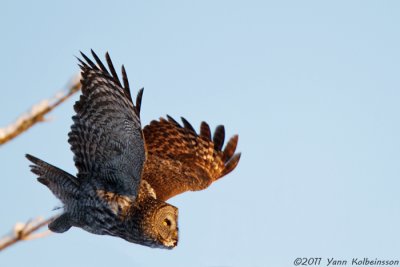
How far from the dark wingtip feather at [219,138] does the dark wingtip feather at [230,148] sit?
155 millimetres

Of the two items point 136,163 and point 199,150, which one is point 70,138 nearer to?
point 136,163

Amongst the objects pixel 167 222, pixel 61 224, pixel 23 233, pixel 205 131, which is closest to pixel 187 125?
pixel 205 131

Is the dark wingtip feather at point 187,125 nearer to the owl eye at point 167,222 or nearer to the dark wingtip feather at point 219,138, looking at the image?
the dark wingtip feather at point 219,138

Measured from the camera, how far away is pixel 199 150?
10117 mm

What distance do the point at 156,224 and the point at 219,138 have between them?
8.88 ft

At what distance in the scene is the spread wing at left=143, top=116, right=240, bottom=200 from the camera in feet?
30.9

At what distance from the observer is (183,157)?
9938 millimetres

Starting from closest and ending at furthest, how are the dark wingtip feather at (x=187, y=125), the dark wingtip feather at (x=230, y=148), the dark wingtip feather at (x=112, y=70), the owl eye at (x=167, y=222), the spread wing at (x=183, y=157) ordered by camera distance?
the dark wingtip feather at (x=112, y=70) < the owl eye at (x=167, y=222) < the spread wing at (x=183, y=157) < the dark wingtip feather at (x=187, y=125) < the dark wingtip feather at (x=230, y=148)

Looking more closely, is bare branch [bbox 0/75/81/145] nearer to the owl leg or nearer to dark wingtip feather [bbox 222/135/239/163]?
the owl leg

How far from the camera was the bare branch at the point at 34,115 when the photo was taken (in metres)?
1.73

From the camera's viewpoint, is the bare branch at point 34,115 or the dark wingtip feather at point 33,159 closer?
the bare branch at point 34,115

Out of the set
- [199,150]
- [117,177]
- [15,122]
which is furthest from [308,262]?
[15,122]

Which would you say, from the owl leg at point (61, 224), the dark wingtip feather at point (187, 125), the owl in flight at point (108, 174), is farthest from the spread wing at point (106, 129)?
the dark wingtip feather at point (187, 125)

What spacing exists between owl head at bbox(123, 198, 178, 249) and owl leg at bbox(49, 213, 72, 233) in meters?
0.84
